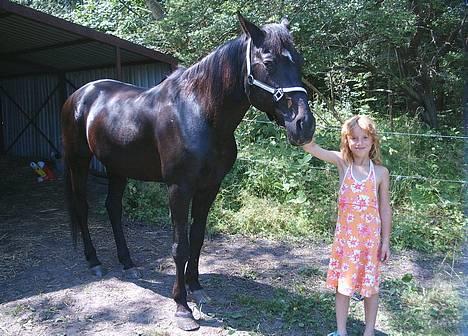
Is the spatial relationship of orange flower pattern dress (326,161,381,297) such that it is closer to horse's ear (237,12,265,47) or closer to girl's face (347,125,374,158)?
girl's face (347,125,374,158)

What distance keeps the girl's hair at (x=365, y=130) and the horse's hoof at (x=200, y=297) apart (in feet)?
4.99

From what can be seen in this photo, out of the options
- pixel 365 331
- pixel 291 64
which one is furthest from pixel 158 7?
pixel 365 331

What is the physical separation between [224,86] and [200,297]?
1.60 m

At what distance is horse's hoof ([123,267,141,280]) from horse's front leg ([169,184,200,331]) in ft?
2.89

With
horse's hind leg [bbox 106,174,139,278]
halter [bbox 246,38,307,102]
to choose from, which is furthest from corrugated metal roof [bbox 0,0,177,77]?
halter [bbox 246,38,307,102]

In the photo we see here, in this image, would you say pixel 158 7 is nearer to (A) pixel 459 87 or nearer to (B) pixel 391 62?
(B) pixel 391 62

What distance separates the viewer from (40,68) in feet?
27.1

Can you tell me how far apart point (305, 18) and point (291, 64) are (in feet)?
14.2

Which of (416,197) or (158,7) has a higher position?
(158,7)

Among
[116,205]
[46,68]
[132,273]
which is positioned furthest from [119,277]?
[46,68]

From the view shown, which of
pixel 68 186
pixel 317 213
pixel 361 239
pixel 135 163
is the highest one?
pixel 135 163

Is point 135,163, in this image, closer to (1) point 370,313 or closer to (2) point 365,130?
(2) point 365,130

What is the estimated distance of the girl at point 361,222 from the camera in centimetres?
241

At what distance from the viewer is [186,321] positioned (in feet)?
9.18
